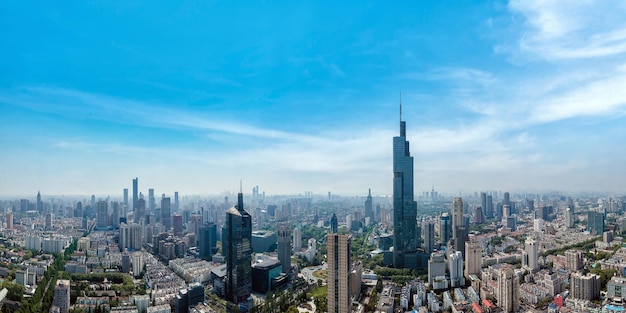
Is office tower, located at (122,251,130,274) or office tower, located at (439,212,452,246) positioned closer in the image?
office tower, located at (122,251,130,274)

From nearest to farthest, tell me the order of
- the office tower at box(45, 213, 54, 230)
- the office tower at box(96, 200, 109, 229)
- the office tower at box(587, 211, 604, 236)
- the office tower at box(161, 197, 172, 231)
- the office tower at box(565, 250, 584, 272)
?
the office tower at box(565, 250, 584, 272) → the office tower at box(587, 211, 604, 236) → the office tower at box(45, 213, 54, 230) → the office tower at box(96, 200, 109, 229) → the office tower at box(161, 197, 172, 231)

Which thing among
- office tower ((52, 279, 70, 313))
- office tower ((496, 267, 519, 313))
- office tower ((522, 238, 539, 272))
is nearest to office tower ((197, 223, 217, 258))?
office tower ((52, 279, 70, 313))

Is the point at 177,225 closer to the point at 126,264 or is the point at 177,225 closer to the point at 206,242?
the point at 206,242

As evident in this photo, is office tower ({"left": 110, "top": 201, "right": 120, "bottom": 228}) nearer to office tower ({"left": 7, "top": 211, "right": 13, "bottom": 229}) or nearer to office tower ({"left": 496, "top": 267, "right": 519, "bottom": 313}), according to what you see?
office tower ({"left": 7, "top": 211, "right": 13, "bottom": 229})

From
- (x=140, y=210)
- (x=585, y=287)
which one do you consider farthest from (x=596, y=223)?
(x=140, y=210)

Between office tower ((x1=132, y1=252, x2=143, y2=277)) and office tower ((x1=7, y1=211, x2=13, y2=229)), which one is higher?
office tower ((x1=7, y1=211, x2=13, y2=229))

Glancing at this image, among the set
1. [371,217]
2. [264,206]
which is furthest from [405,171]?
[264,206]
